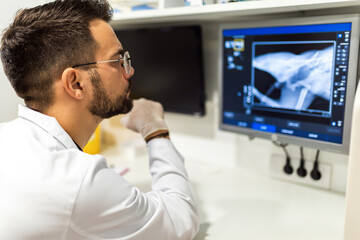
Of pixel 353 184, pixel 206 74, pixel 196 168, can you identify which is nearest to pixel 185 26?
pixel 206 74

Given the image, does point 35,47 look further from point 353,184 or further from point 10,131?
point 353,184

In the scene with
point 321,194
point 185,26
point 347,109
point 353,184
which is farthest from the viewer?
point 185,26

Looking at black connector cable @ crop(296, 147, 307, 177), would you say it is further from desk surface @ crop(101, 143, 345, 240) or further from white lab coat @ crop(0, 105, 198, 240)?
white lab coat @ crop(0, 105, 198, 240)

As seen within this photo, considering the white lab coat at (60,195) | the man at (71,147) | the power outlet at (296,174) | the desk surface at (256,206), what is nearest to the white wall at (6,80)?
the man at (71,147)

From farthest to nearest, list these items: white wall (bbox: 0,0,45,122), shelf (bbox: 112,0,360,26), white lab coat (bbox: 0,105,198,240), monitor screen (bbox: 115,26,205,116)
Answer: monitor screen (bbox: 115,26,205,116) < white wall (bbox: 0,0,45,122) < shelf (bbox: 112,0,360,26) < white lab coat (bbox: 0,105,198,240)

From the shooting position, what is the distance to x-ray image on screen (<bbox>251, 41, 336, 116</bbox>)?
1136 millimetres

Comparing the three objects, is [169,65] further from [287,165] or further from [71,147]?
[71,147]

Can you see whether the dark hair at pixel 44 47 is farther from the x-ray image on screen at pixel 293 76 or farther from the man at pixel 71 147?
the x-ray image on screen at pixel 293 76

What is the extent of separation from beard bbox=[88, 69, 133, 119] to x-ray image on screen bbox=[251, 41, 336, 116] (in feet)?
1.76

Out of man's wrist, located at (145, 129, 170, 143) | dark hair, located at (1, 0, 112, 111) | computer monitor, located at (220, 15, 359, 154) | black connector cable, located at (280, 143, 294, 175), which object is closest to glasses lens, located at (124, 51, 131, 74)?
dark hair, located at (1, 0, 112, 111)

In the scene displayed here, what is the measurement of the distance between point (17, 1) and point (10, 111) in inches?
14.6

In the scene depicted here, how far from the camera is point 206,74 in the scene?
1612 millimetres

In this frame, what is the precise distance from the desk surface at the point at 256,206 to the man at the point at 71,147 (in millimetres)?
213

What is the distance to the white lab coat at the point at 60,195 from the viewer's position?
28.2 inches
